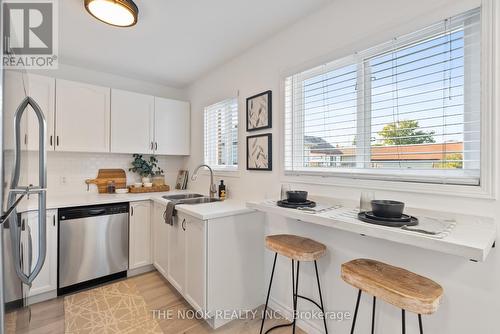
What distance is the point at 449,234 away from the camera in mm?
944

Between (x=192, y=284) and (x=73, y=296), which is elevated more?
(x=192, y=284)

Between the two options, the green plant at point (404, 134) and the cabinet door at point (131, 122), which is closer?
the green plant at point (404, 134)

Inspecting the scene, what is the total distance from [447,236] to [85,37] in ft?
9.96

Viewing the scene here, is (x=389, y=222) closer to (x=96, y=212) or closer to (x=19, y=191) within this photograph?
(x=19, y=191)

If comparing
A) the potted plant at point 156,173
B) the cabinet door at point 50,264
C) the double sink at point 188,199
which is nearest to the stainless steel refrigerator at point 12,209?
the cabinet door at point 50,264

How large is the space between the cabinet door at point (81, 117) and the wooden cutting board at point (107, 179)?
0.40 meters

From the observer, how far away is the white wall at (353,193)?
1103 millimetres

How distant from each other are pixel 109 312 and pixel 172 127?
225 cm

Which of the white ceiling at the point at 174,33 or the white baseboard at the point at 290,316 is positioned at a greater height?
the white ceiling at the point at 174,33

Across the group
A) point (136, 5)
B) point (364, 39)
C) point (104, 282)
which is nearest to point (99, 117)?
point (136, 5)

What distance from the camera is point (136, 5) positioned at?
5.54 ft

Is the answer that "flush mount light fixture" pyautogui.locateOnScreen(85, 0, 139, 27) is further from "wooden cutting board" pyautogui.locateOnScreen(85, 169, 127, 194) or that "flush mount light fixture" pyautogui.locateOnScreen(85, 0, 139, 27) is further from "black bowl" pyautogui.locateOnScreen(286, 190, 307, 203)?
"wooden cutting board" pyautogui.locateOnScreen(85, 169, 127, 194)

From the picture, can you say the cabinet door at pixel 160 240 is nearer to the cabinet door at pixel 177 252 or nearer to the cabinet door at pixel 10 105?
the cabinet door at pixel 177 252

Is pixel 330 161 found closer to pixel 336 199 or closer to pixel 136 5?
pixel 336 199
